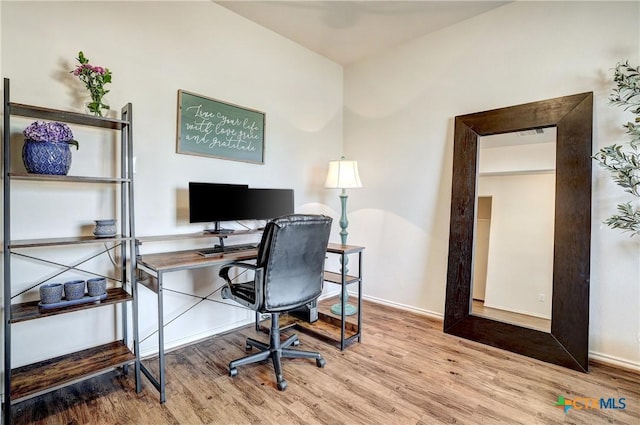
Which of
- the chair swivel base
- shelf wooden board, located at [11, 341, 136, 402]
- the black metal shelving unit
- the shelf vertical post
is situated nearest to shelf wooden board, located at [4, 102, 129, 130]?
the black metal shelving unit

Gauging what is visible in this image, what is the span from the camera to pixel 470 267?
274 cm

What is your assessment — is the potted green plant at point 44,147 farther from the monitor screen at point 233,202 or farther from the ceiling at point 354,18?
the ceiling at point 354,18

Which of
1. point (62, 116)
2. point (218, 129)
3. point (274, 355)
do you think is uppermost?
point (218, 129)

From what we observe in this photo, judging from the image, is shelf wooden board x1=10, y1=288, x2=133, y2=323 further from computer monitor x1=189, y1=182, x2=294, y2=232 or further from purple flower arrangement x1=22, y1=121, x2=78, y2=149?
purple flower arrangement x1=22, y1=121, x2=78, y2=149

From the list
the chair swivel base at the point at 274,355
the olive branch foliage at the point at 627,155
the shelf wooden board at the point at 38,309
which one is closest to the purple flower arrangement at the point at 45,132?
the shelf wooden board at the point at 38,309

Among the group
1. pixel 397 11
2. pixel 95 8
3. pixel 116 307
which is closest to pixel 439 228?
pixel 397 11

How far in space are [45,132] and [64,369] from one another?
131 centimetres

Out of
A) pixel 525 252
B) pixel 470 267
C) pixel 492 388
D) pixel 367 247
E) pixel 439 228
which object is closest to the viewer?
pixel 492 388

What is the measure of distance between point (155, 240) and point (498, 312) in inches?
107

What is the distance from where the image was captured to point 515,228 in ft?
8.63

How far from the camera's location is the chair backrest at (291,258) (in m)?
1.89

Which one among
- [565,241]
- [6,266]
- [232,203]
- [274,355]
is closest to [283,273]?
[274,355]

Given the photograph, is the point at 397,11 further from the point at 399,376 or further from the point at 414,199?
the point at 399,376

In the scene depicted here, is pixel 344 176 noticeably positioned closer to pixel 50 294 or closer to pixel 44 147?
pixel 44 147
